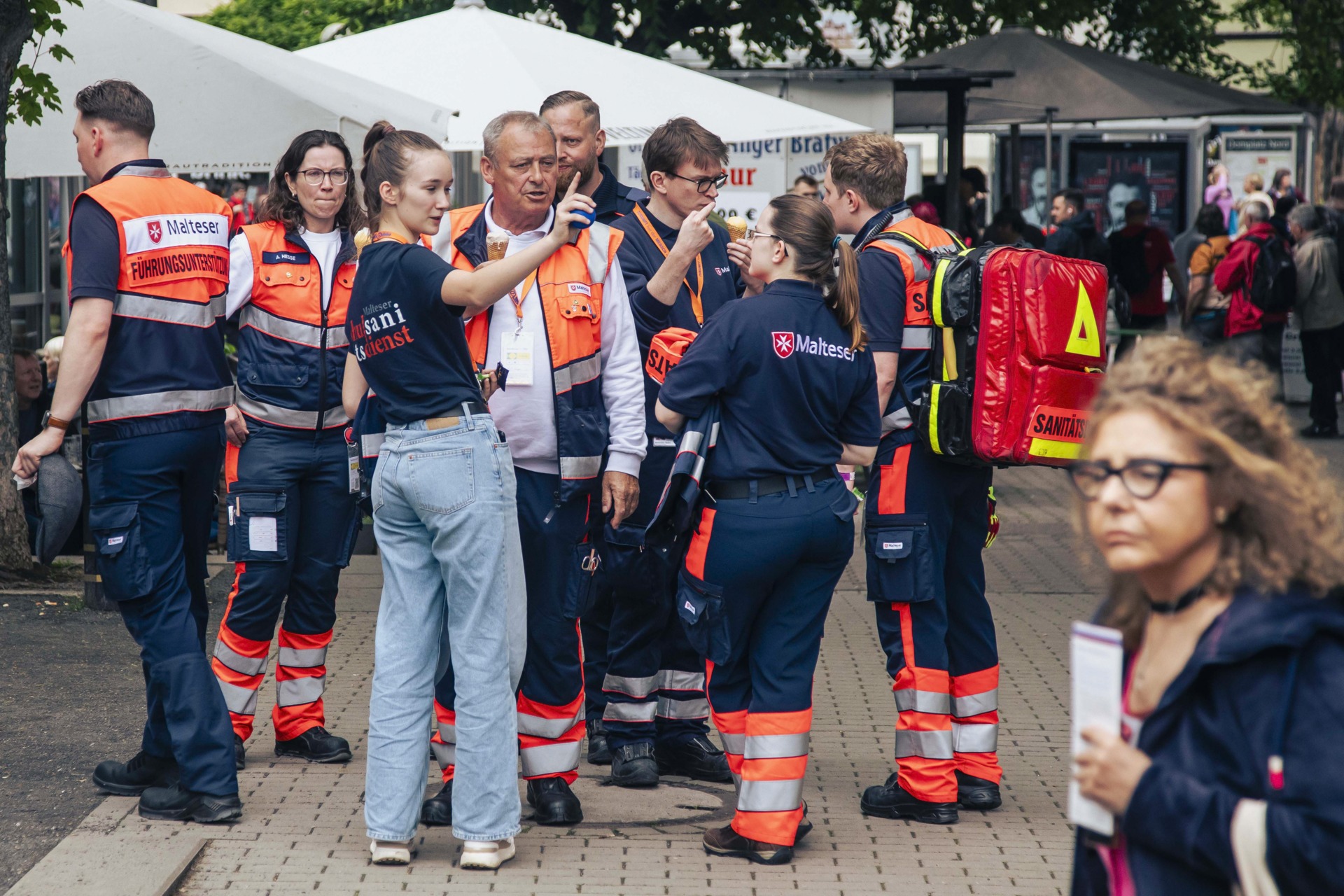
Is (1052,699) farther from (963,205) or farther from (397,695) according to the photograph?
(963,205)

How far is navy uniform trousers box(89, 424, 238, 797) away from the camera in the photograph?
4566 mm

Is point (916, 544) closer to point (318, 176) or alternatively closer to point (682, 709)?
point (682, 709)

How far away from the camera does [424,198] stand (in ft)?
14.2

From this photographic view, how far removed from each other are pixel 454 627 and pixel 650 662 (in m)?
1.24

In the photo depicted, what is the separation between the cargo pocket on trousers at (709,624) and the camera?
433 cm

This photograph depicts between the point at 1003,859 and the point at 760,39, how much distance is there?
40.4 feet

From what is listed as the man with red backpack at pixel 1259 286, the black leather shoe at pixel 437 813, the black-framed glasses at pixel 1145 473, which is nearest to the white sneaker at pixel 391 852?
the black leather shoe at pixel 437 813

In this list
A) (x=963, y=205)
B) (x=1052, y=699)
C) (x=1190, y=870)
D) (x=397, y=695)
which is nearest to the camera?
(x=1190, y=870)

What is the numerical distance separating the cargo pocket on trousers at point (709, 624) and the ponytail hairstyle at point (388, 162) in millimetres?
1387

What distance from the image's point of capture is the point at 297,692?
545cm

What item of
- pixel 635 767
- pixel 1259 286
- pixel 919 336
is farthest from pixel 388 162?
pixel 1259 286

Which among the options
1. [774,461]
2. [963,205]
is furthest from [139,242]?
[963,205]

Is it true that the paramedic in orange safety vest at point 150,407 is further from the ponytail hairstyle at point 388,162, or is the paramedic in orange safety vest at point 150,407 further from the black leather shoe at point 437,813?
the ponytail hairstyle at point 388,162

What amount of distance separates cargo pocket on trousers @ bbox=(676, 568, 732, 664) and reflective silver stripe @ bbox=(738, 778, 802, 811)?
1.21 ft
